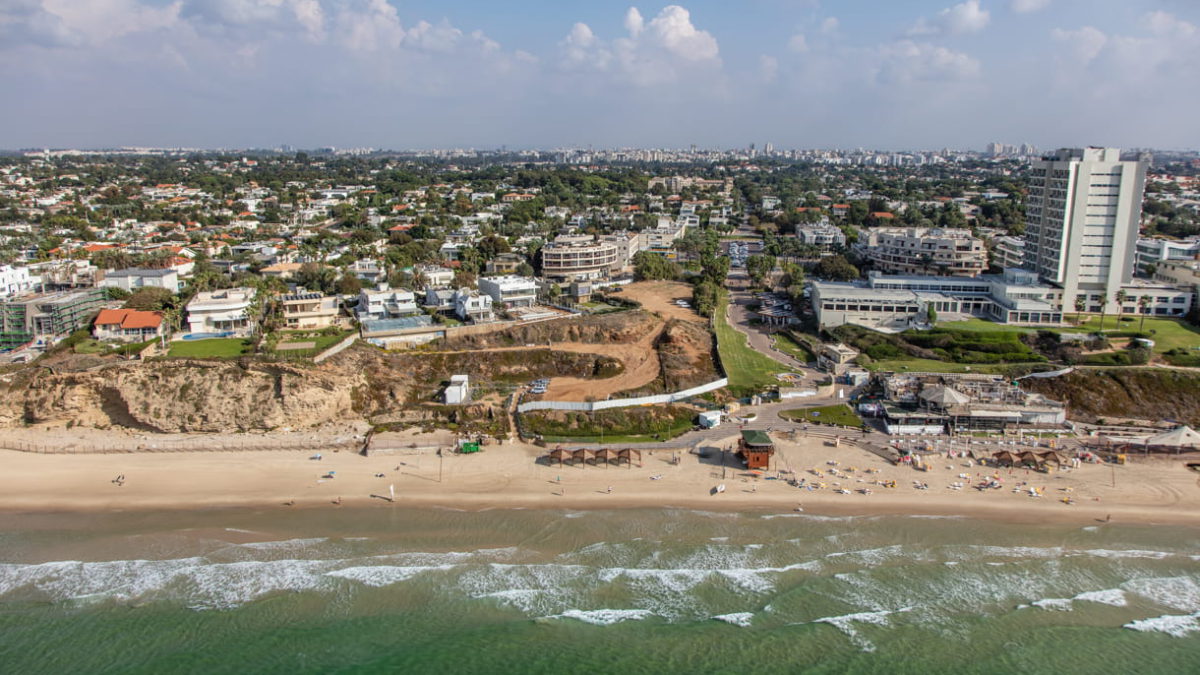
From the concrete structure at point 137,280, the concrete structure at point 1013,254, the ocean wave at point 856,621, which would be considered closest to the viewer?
the ocean wave at point 856,621

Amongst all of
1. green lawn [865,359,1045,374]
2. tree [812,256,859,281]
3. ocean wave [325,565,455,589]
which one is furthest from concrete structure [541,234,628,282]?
ocean wave [325,565,455,589]

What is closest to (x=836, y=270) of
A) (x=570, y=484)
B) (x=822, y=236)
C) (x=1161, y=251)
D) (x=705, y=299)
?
(x=705, y=299)

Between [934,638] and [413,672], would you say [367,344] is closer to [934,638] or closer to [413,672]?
[413,672]

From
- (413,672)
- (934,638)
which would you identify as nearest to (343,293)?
(413,672)

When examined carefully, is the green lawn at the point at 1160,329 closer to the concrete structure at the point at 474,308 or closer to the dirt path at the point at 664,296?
the dirt path at the point at 664,296

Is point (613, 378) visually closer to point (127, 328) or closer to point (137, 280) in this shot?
point (127, 328)

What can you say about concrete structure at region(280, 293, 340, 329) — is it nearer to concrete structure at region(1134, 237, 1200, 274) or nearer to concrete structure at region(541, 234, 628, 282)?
concrete structure at region(541, 234, 628, 282)

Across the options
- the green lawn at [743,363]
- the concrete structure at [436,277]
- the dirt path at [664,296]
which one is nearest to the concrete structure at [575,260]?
the dirt path at [664,296]
